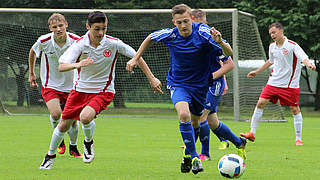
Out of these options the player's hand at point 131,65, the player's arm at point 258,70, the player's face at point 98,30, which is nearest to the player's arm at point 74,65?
the player's hand at point 131,65

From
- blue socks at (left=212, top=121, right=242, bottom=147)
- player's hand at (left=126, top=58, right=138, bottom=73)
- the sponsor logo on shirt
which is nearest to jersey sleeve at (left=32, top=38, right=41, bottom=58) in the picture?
player's hand at (left=126, top=58, right=138, bottom=73)

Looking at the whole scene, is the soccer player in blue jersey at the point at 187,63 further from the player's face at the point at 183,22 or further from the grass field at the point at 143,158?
the grass field at the point at 143,158

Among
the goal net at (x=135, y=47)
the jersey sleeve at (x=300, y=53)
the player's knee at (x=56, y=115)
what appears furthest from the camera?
the goal net at (x=135, y=47)

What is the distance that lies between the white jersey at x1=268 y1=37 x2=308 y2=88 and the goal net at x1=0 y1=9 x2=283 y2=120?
20.8 feet

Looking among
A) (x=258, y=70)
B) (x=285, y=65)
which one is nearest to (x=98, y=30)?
(x=258, y=70)

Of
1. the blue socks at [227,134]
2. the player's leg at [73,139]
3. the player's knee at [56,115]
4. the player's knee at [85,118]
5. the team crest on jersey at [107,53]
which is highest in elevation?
the team crest on jersey at [107,53]

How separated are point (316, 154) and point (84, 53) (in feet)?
13.4

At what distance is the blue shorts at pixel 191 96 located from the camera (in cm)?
656

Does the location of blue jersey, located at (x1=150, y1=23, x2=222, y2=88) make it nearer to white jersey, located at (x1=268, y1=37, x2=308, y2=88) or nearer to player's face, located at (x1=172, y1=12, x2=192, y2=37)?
player's face, located at (x1=172, y1=12, x2=192, y2=37)

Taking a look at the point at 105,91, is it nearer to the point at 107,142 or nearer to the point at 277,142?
the point at 107,142

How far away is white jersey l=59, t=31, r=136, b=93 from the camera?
22.9 ft

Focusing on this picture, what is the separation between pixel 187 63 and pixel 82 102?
4.70ft

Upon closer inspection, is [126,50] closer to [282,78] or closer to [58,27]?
[58,27]

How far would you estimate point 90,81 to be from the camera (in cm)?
705
